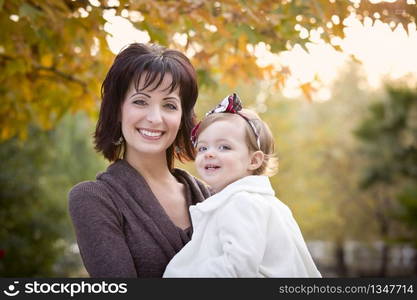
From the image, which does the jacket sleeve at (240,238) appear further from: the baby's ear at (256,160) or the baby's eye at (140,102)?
the baby's eye at (140,102)

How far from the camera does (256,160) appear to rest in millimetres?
2998

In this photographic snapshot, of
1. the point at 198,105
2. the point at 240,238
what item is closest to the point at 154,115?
the point at 240,238

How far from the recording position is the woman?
279 centimetres

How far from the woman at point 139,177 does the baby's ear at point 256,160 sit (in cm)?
45

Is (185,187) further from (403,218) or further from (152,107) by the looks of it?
(403,218)

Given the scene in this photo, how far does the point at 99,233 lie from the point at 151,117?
0.64m

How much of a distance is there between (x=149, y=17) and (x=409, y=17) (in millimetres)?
1759

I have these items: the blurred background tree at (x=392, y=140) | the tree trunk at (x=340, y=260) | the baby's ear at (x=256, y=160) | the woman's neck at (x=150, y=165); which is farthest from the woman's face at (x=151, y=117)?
the tree trunk at (x=340, y=260)

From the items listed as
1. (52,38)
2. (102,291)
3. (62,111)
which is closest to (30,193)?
(62,111)

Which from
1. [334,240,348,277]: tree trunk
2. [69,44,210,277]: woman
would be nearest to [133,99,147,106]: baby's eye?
[69,44,210,277]: woman

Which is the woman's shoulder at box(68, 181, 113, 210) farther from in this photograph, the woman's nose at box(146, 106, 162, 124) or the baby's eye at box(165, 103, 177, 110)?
the baby's eye at box(165, 103, 177, 110)

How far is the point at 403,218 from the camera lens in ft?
65.1

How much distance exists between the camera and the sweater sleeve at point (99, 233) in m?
2.71

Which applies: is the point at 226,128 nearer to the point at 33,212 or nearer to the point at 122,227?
the point at 122,227
